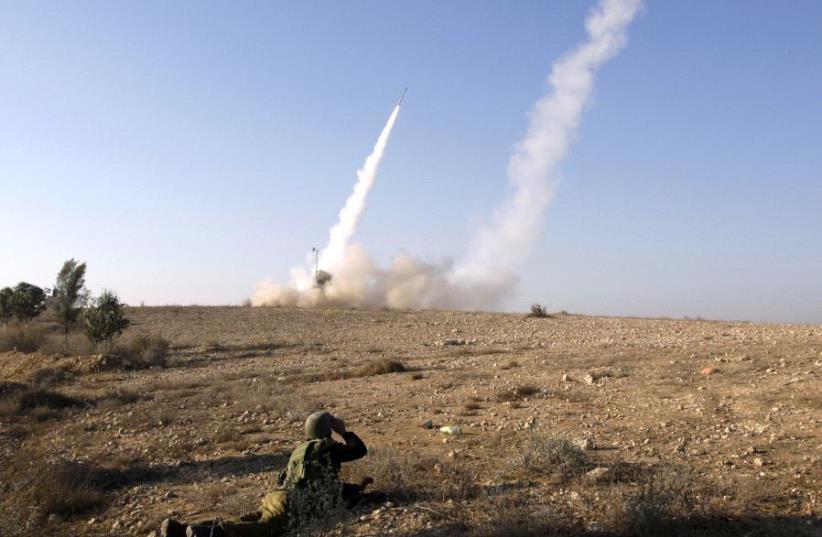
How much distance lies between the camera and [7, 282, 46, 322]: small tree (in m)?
34.0

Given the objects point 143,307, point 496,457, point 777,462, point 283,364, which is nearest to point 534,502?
point 496,457

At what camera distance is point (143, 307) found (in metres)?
46.5

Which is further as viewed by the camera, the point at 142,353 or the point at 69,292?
the point at 69,292

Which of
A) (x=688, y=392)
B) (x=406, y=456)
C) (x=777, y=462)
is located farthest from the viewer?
(x=688, y=392)

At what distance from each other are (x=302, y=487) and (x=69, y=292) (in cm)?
2630

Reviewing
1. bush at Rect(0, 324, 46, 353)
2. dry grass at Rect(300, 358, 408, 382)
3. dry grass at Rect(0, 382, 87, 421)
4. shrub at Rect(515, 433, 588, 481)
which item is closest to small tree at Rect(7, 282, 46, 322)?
bush at Rect(0, 324, 46, 353)

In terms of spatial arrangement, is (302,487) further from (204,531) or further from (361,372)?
(361,372)

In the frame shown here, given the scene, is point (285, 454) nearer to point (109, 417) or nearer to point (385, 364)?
point (109, 417)

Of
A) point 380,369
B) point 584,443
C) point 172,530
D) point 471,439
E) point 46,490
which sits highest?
point 380,369

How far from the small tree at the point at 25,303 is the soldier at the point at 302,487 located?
108 ft

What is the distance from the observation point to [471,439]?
881cm

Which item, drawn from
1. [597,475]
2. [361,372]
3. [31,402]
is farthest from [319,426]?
[31,402]

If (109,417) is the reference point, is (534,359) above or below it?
above

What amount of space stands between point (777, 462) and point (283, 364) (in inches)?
568
